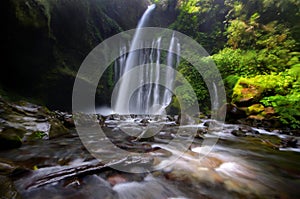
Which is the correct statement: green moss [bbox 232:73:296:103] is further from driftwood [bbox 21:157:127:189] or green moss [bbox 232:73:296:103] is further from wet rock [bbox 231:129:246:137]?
driftwood [bbox 21:157:127:189]

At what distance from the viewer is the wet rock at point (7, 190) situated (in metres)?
1.12

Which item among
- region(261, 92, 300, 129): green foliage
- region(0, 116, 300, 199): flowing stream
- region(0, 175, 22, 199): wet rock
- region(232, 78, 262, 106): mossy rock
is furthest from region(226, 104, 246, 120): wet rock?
region(0, 175, 22, 199): wet rock

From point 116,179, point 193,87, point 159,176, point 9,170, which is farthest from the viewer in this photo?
point 193,87

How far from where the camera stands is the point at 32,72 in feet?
26.1

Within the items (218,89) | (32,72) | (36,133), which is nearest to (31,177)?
(36,133)

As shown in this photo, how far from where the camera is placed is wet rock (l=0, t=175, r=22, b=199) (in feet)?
3.67

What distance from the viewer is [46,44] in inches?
309

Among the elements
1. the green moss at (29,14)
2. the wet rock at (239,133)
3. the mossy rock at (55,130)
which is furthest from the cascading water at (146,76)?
the mossy rock at (55,130)

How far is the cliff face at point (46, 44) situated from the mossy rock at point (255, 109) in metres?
8.65

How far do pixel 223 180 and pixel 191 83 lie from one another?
35.6ft

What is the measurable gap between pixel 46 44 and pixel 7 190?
8.20 meters

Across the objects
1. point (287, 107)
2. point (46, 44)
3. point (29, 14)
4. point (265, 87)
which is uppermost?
point (29, 14)

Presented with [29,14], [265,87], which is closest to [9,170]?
[29,14]

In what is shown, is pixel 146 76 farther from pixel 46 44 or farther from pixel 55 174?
pixel 55 174
